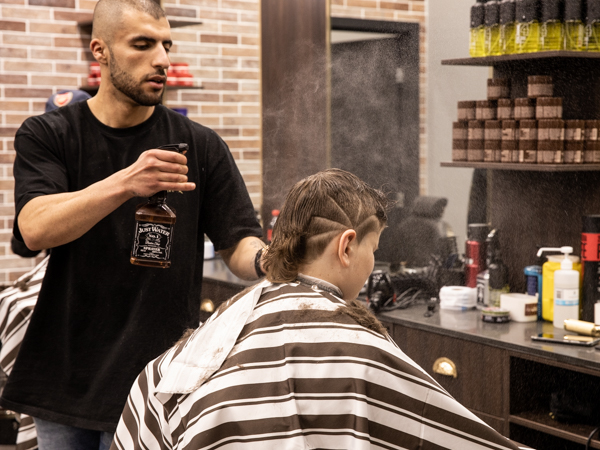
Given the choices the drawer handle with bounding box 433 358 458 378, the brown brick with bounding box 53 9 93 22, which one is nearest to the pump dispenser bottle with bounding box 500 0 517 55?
the drawer handle with bounding box 433 358 458 378

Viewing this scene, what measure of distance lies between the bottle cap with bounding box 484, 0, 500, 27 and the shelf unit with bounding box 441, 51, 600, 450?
125mm

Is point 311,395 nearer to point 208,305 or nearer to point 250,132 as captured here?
point 208,305

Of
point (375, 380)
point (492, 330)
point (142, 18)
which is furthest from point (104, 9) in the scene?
point (492, 330)

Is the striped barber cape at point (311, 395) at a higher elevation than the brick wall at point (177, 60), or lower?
lower

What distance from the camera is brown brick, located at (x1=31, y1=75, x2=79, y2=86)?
426 centimetres

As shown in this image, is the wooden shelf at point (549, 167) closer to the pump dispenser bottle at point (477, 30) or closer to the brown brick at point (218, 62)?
the pump dispenser bottle at point (477, 30)

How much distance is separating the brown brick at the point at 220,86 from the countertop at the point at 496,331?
2062mm

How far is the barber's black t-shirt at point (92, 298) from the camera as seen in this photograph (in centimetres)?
186

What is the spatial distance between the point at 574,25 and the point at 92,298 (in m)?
1.79

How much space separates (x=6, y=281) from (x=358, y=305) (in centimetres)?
337

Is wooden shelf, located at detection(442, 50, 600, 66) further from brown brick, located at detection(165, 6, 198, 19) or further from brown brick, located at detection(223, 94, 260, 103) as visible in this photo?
brown brick, located at detection(165, 6, 198, 19)

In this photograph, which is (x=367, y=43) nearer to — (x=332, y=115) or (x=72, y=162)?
(x=332, y=115)

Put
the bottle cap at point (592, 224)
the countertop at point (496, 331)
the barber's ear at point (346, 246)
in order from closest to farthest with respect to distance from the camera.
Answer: the barber's ear at point (346, 246) < the countertop at point (496, 331) < the bottle cap at point (592, 224)

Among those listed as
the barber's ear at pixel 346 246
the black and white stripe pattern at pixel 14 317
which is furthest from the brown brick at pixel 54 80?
the barber's ear at pixel 346 246
